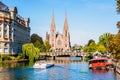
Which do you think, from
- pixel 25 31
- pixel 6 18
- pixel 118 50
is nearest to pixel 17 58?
pixel 6 18

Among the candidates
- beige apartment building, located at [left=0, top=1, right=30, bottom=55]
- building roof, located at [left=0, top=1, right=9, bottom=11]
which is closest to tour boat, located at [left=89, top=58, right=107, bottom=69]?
beige apartment building, located at [left=0, top=1, right=30, bottom=55]

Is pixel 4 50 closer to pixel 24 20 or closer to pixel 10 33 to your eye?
pixel 10 33

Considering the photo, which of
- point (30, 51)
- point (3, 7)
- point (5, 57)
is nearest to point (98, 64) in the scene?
point (5, 57)

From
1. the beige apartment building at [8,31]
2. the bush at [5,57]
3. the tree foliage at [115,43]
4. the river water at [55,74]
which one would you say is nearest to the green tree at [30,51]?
the beige apartment building at [8,31]

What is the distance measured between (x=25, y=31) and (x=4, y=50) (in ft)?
170

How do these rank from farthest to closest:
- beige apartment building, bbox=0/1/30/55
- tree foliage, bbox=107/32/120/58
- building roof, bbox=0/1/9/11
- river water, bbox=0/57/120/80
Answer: building roof, bbox=0/1/9/11, beige apartment building, bbox=0/1/30/55, river water, bbox=0/57/120/80, tree foliage, bbox=107/32/120/58

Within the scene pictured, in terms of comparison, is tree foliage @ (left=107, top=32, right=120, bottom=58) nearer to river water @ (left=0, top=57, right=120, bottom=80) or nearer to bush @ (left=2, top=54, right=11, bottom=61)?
river water @ (left=0, top=57, right=120, bottom=80)

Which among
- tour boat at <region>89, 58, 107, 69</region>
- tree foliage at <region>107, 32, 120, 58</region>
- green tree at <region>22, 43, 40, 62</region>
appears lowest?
tour boat at <region>89, 58, 107, 69</region>

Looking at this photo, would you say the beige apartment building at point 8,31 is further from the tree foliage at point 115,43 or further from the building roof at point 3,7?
the tree foliage at point 115,43

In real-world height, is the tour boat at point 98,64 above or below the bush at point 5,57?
below

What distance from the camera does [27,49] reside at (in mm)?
136875

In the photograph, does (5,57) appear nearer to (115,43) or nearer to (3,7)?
(3,7)

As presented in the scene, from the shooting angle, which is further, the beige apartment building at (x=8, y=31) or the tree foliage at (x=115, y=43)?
the beige apartment building at (x=8, y=31)

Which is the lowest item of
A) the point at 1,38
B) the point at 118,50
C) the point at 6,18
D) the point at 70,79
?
the point at 70,79
